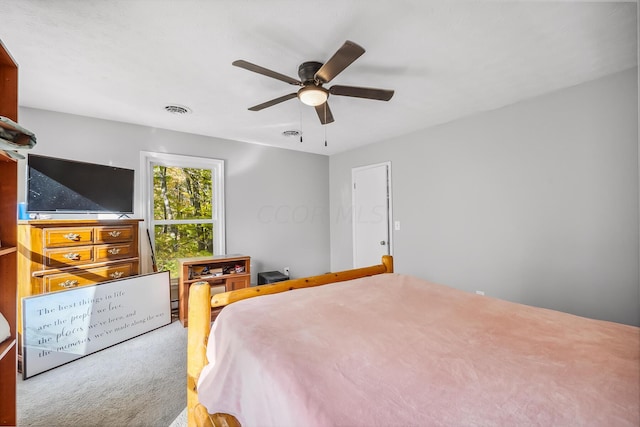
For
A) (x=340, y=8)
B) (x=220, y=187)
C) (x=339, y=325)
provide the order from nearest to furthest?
(x=339, y=325) → (x=340, y=8) → (x=220, y=187)

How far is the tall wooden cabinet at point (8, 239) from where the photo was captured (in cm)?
126

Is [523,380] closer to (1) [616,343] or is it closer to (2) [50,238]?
(1) [616,343]

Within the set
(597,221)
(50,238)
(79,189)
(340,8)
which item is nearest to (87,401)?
(50,238)

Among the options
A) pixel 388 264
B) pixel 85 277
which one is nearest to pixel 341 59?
pixel 388 264

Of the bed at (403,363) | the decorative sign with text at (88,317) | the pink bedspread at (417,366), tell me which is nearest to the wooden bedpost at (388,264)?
the bed at (403,363)

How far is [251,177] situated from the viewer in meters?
4.09

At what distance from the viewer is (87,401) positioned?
181cm

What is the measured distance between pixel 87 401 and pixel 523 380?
247cm

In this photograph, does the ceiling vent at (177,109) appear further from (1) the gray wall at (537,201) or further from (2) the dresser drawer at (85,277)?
(1) the gray wall at (537,201)

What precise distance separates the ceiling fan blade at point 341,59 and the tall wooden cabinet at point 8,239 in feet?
4.93

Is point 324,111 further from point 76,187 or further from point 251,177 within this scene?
point 76,187

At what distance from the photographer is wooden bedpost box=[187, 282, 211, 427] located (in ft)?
4.48

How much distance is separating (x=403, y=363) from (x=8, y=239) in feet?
5.90

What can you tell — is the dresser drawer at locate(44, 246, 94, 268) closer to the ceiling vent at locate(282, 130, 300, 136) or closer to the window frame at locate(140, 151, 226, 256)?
the window frame at locate(140, 151, 226, 256)
